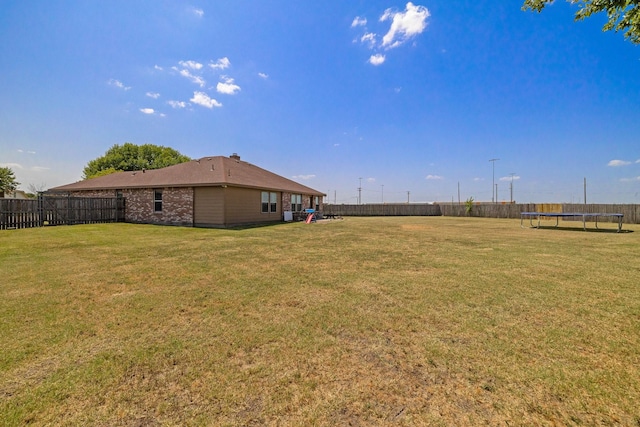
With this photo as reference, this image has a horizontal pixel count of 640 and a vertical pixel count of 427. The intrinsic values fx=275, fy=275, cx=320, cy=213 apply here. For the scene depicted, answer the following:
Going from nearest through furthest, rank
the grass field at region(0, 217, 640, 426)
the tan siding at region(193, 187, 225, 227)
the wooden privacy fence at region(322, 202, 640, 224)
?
the grass field at region(0, 217, 640, 426)
the tan siding at region(193, 187, 225, 227)
the wooden privacy fence at region(322, 202, 640, 224)

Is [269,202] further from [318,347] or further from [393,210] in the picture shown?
[393,210]

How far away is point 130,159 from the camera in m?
45.7

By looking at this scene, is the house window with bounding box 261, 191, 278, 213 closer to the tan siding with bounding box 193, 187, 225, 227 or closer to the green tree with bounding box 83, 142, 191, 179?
the tan siding with bounding box 193, 187, 225, 227

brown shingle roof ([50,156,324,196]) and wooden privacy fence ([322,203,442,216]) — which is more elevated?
brown shingle roof ([50,156,324,196])

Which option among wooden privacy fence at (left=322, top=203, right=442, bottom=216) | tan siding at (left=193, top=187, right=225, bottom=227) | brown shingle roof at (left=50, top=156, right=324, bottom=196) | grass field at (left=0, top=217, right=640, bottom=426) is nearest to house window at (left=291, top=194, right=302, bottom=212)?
brown shingle roof at (left=50, top=156, right=324, bottom=196)

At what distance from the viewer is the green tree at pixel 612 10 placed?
199 inches

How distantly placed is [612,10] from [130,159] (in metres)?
55.1

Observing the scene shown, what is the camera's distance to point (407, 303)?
13.2 feet

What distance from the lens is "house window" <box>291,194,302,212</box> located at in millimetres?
22631

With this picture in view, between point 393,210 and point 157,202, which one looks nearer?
point 157,202

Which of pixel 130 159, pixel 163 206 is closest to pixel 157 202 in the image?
pixel 163 206

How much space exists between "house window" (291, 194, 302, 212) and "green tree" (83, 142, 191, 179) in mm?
33707

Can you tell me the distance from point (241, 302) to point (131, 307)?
1.50 meters

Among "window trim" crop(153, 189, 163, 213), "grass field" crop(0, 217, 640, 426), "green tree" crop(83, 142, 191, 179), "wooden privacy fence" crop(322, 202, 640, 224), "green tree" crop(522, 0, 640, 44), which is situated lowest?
"grass field" crop(0, 217, 640, 426)
